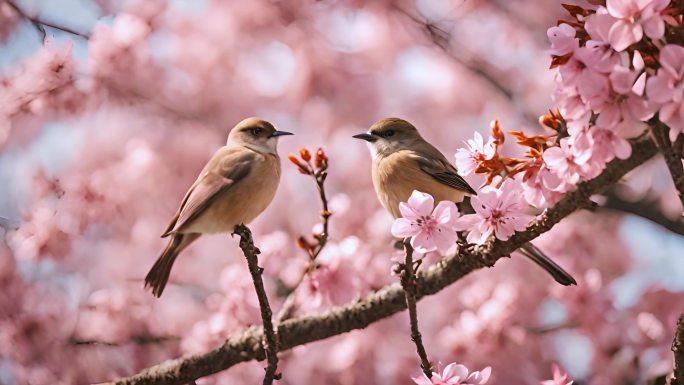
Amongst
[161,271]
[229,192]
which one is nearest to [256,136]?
[229,192]

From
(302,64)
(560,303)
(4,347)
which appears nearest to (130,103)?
(302,64)

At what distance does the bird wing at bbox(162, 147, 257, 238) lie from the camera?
2.01 metres

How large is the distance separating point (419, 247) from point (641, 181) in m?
3.54

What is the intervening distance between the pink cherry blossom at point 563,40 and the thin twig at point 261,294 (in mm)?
869

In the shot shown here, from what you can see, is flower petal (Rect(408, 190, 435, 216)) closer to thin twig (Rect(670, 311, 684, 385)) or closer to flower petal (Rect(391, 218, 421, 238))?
flower petal (Rect(391, 218, 421, 238))

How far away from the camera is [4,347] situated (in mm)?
3238

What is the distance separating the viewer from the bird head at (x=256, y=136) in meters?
2.32

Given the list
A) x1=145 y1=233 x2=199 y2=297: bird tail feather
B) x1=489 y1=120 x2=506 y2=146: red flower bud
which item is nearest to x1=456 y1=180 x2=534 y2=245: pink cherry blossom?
x1=489 y1=120 x2=506 y2=146: red flower bud

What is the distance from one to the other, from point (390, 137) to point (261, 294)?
72 centimetres

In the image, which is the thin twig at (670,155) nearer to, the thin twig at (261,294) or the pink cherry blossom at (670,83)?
the pink cherry blossom at (670,83)

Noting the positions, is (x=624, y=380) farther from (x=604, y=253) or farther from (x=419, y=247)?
(x=419, y=247)

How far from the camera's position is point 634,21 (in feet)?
4.22

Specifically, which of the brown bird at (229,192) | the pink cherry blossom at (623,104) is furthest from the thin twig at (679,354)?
the brown bird at (229,192)

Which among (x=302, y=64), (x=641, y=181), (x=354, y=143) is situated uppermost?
(x=302, y=64)
